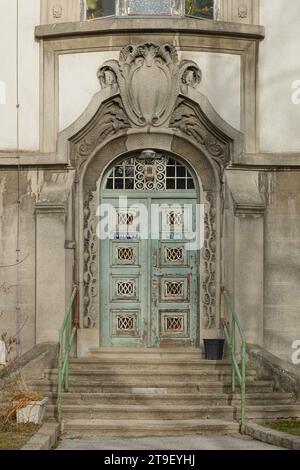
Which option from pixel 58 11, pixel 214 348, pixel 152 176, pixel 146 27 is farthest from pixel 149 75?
pixel 214 348

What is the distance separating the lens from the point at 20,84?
17922mm

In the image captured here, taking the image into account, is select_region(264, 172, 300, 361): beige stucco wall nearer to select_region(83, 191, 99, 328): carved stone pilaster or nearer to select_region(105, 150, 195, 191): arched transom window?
select_region(105, 150, 195, 191): arched transom window

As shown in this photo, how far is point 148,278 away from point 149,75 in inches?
117

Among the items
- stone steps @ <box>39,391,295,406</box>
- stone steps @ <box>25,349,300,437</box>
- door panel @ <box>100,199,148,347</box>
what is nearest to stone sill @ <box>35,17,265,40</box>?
door panel @ <box>100,199,148,347</box>

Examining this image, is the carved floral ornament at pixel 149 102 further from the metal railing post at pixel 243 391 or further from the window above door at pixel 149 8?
the metal railing post at pixel 243 391

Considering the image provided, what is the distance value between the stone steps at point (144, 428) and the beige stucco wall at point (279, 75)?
4632 millimetres

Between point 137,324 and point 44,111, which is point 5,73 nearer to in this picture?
point 44,111

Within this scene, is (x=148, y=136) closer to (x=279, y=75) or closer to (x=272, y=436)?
(x=279, y=75)

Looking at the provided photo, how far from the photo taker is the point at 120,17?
18000mm

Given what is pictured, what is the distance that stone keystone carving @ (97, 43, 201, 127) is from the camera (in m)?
17.6

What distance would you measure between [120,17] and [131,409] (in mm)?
5896

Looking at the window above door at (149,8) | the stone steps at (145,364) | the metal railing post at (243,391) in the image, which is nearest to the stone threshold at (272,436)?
the metal railing post at (243,391)

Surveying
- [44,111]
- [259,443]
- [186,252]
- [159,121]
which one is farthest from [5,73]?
[259,443]

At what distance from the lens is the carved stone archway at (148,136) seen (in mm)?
17578
